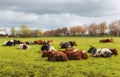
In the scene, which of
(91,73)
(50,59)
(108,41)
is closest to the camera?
(91,73)

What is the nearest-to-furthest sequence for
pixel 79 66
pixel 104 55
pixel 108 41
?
pixel 79 66 → pixel 104 55 → pixel 108 41

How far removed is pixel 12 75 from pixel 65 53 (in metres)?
6.76

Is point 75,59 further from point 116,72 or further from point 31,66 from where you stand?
point 116,72

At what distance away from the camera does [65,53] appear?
83.7ft

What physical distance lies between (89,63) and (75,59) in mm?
2148

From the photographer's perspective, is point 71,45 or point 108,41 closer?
point 71,45

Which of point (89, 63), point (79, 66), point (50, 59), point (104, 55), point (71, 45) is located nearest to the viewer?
point (79, 66)

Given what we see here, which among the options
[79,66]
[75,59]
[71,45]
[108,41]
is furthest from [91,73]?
[108,41]

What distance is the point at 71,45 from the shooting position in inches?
1644

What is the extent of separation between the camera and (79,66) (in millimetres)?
21734

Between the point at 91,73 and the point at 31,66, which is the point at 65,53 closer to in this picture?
the point at 31,66

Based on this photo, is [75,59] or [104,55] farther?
[104,55]

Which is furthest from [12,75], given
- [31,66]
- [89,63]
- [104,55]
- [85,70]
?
[104,55]

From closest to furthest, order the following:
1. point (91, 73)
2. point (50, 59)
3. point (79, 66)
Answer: point (91, 73) < point (79, 66) < point (50, 59)
